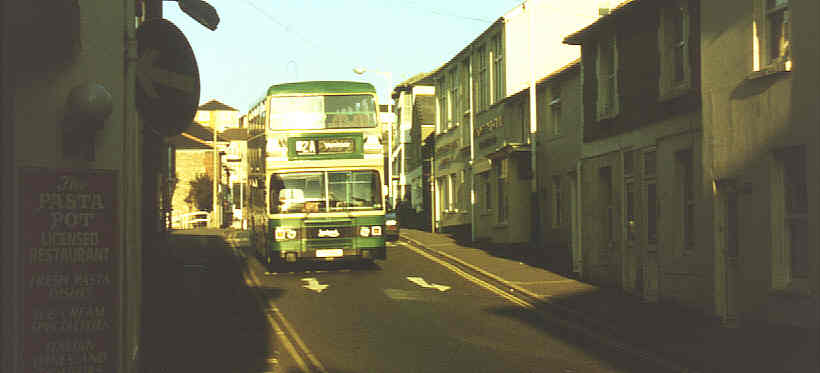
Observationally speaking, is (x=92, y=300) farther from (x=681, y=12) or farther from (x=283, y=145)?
(x=283, y=145)

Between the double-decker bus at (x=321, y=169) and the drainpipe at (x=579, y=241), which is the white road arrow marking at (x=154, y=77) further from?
the drainpipe at (x=579, y=241)

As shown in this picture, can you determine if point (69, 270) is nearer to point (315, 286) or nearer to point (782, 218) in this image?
point (782, 218)

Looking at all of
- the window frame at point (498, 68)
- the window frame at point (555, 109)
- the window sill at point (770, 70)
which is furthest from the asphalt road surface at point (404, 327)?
the window frame at point (498, 68)

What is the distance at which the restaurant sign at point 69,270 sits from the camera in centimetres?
573

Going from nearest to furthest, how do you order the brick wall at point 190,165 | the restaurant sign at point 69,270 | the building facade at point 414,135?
the restaurant sign at point 69,270 → the building facade at point 414,135 → the brick wall at point 190,165

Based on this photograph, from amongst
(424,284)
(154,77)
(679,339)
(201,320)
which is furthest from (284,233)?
(154,77)

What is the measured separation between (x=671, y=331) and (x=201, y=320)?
299 inches

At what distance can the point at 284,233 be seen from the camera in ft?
78.5

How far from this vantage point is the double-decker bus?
23.8 m

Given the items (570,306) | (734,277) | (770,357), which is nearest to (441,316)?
(570,306)

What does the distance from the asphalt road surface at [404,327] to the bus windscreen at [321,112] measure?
374cm

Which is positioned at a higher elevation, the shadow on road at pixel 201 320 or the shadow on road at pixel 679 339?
the shadow on road at pixel 201 320

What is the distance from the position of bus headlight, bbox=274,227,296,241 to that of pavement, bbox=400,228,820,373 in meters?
4.94

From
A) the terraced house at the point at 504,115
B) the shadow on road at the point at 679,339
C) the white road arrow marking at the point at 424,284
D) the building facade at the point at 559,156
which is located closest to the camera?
the shadow on road at the point at 679,339
